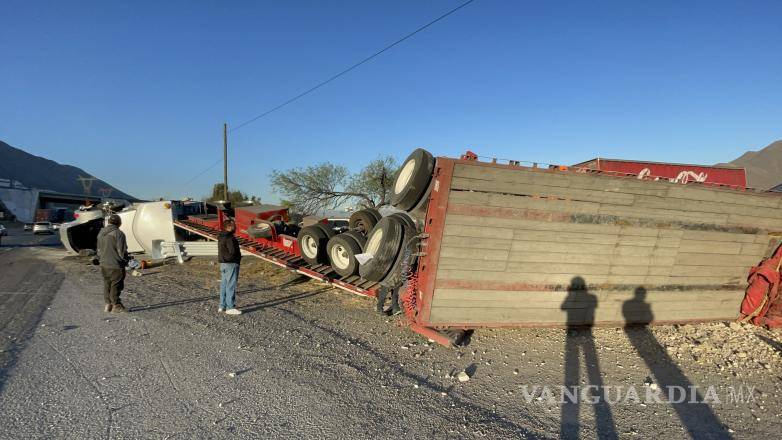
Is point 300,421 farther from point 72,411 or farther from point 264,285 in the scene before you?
point 264,285

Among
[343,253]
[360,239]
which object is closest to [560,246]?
[360,239]

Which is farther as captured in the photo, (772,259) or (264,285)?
(264,285)

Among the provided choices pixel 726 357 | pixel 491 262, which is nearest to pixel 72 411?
pixel 491 262

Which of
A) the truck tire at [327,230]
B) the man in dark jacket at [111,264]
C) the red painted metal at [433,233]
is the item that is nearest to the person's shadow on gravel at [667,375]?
the red painted metal at [433,233]

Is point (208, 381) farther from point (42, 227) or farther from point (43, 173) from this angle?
point (43, 173)

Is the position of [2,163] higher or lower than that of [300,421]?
higher

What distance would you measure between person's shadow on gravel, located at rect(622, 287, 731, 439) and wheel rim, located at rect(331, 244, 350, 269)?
447 centimetres

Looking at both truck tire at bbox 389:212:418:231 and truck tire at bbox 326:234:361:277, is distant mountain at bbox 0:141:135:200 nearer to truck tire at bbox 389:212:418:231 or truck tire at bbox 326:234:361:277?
truck tire at bbox 326:234:361:277

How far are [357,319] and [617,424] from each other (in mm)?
3559

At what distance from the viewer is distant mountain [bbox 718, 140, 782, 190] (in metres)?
27.5

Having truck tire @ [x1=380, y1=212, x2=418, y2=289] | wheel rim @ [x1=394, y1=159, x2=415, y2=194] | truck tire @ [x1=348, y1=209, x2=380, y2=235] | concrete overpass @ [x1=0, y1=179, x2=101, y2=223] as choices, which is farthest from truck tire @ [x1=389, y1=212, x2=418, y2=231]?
concrete overpass @ [x1=0, y1=179, x2=101, y2=223]

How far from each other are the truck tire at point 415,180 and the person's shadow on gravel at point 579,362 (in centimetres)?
242

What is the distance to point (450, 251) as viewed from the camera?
4.30 meters

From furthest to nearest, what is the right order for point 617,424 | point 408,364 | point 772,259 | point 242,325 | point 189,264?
point 189,264 < point 772,259 < point 242,325 < point 408,364 < point 617,424
